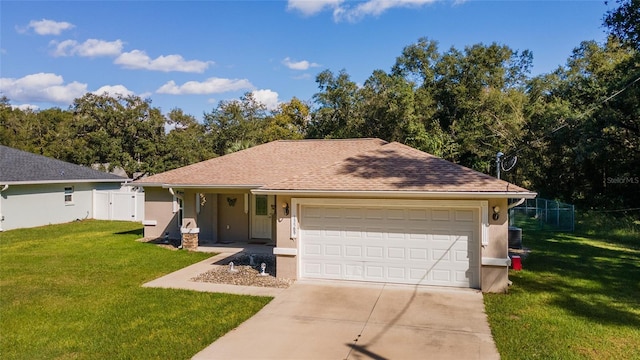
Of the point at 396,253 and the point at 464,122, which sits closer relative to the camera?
the point at 396,253

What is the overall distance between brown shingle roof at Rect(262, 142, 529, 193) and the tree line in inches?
452

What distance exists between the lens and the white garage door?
9.38 metres

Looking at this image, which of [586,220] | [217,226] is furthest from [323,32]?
[586,220]

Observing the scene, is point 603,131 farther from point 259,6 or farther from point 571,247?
point 259,6

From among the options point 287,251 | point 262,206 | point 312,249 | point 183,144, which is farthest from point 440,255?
point 183,144

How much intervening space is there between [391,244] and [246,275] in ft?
12.3

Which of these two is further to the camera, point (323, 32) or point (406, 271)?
point (323, 32)

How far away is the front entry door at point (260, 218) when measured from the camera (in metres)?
15.6

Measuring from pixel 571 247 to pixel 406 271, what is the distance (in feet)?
29.8

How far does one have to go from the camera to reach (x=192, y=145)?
39531 mm

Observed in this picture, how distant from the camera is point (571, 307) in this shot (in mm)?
8141

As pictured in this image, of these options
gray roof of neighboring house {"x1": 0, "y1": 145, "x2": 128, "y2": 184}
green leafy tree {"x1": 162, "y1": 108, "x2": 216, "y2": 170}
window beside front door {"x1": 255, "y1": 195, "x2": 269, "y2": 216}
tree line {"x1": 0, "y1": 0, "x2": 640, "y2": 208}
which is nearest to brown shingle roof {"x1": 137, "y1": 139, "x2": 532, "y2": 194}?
window beside front door {"x1": 255, "y1": 195, "x2": 269, "y2": 216}

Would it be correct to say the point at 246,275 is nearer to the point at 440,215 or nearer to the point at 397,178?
the point at 397,178

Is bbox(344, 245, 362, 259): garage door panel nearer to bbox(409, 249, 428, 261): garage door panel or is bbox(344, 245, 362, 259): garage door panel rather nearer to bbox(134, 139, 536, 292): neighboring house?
bbox(134, 139, 536, 292): neighboring house
